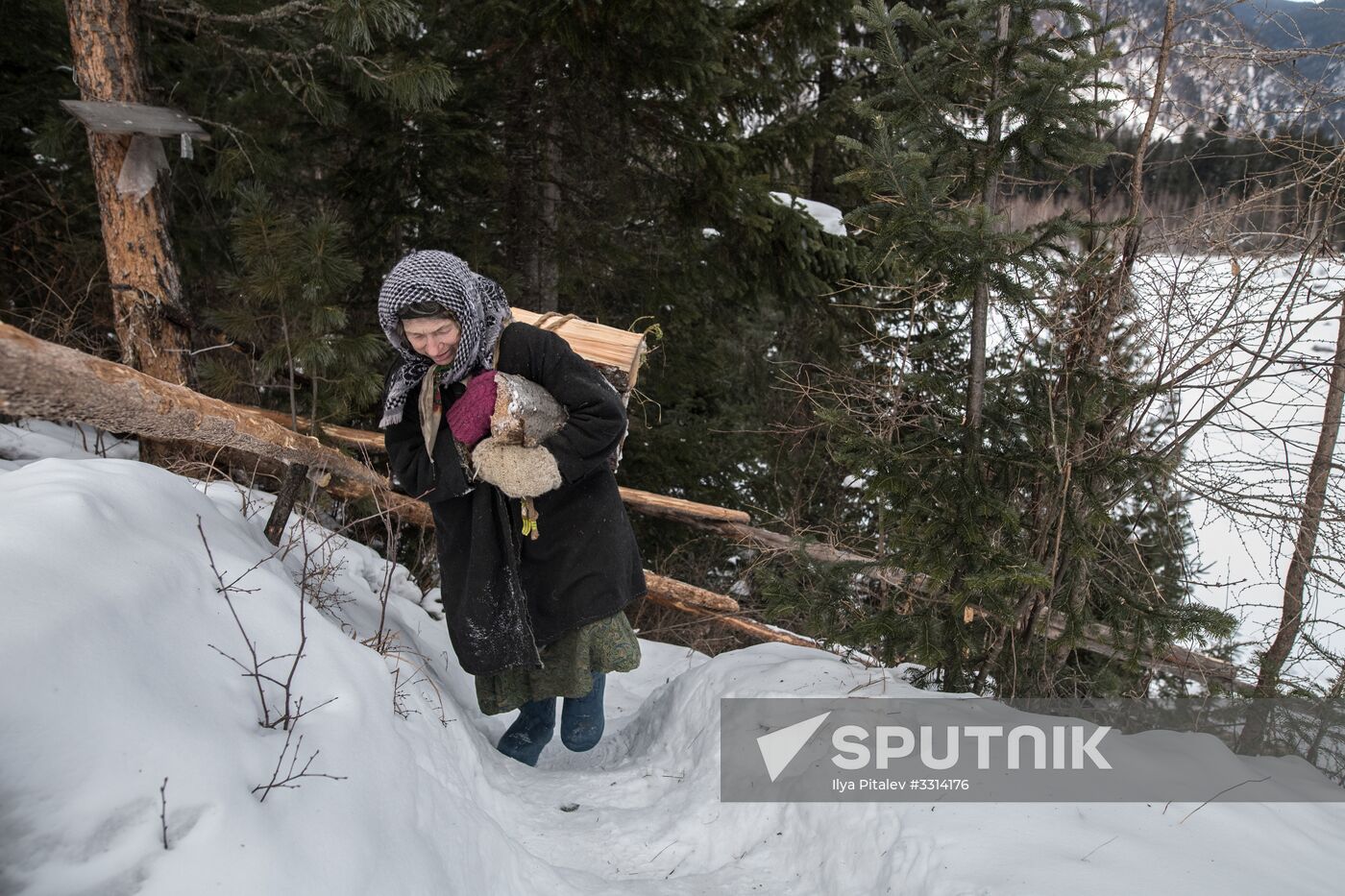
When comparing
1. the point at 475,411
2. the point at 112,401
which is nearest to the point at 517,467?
the point at 475,411

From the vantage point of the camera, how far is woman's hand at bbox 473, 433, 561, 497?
3.22 metres

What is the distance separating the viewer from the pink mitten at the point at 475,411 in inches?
127

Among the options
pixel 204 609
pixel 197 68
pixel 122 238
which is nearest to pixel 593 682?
pixel 204 609

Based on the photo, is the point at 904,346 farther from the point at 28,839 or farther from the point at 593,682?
the point at 28,839

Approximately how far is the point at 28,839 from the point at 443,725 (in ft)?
5.84

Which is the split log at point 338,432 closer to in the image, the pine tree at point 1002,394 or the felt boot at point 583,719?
the felt boot at point 583,719

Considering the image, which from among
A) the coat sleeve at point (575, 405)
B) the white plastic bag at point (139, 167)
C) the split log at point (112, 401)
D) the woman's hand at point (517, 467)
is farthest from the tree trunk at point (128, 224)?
the coat sleeve at point (575, 405)

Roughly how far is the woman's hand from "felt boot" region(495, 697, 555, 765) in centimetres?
128

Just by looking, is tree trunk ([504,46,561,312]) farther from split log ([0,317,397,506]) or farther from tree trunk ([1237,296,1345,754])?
tree trunk ([1237,296,1345,754])

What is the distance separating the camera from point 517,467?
3.22 metres

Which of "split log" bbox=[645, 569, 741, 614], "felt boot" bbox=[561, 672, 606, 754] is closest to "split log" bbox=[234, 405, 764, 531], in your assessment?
"split log" bbox=[645, 569, 741, 614]

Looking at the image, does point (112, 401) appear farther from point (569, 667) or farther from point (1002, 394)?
point (1002, 394)

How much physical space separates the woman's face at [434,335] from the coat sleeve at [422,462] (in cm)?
33

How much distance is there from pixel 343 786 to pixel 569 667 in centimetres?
147
